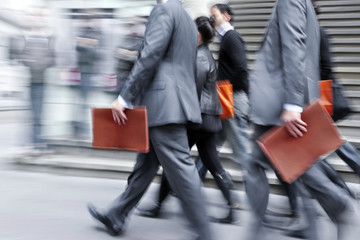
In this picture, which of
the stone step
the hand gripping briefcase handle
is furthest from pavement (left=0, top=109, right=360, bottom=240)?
the stone step

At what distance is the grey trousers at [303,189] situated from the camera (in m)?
3.08

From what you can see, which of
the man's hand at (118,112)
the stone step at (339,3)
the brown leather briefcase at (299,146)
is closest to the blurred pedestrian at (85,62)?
the man's hand at (118,112)

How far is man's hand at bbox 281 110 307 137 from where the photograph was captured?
9.65ft

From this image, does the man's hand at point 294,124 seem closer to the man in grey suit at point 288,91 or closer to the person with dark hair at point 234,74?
the man in grey suit at point 288,91

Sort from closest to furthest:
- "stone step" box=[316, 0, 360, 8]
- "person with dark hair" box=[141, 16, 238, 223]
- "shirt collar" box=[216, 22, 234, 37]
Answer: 1. "person with dark hair" box=[141, 16, 238, 223]
2. "shirt collar" box=[216, 22, 234, 37]
3. "stone step" box=[316, 0, 360, 8]

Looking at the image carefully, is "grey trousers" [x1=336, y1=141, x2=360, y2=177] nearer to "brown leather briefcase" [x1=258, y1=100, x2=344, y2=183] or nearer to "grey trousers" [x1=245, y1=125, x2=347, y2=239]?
"grey trousers" [x1=245, y1=125, x2=347, y2=239]

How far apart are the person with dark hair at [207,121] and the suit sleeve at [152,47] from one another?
30.4 inches

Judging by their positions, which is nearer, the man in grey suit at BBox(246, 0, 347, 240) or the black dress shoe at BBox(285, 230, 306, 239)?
the man in grey suit at BBox(246, 0, 347, 240)

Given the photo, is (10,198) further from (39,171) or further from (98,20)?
(98,20)

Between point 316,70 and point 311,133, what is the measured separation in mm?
457

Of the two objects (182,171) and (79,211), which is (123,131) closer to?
(182,171)

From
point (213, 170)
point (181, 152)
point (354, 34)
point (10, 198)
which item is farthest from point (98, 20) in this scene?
point (354, 34)

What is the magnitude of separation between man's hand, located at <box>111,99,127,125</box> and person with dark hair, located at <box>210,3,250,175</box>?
1.54m

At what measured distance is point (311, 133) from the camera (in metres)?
2.97
